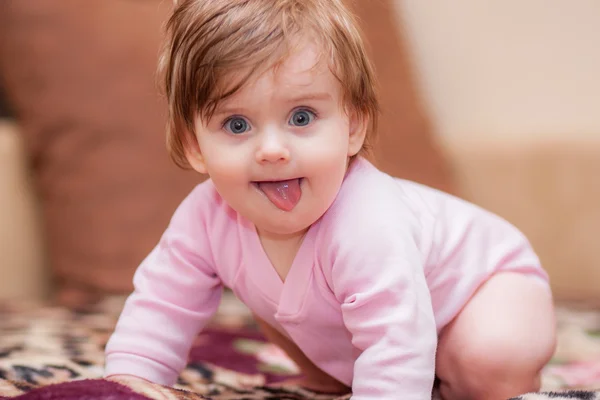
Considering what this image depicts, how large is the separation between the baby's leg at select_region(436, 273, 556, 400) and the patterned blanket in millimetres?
42

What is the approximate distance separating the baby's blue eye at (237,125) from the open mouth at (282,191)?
0.17ft

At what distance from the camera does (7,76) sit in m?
1.59

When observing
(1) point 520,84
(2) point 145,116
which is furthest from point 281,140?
(1) point 520,84

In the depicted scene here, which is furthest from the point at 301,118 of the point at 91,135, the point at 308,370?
the point at 91,135

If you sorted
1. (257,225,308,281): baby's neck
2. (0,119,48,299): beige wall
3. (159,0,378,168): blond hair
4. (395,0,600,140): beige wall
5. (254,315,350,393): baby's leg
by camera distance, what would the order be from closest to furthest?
(159,0,378,168): blond hair
(257,225,308,281): baby's neck
(254,315,350,393): baby's leg
(0,119,48,299): beige wall
(395,0,600,140): beige wall

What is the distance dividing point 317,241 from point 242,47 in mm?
223

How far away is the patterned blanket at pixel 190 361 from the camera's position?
2.47 ft

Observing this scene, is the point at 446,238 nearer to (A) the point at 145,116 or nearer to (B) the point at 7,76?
(A) the point at 145,116

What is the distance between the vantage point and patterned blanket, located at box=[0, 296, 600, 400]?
754 mm

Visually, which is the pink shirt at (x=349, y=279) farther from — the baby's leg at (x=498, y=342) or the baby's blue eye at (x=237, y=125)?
the baby's blue eye at (x=237, y=125)

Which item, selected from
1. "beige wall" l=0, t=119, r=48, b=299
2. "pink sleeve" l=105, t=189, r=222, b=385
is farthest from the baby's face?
"beige wall" l=0, t=119, r=48, b=299

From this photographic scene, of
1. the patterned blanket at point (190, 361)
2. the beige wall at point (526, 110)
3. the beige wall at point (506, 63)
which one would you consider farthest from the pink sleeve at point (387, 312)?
the beige wall at point (506, 63)

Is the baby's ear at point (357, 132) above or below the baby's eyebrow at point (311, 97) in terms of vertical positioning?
below

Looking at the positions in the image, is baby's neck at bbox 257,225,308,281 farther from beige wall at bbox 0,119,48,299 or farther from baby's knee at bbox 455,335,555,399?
beige wall at bbox 0,119,48,299
